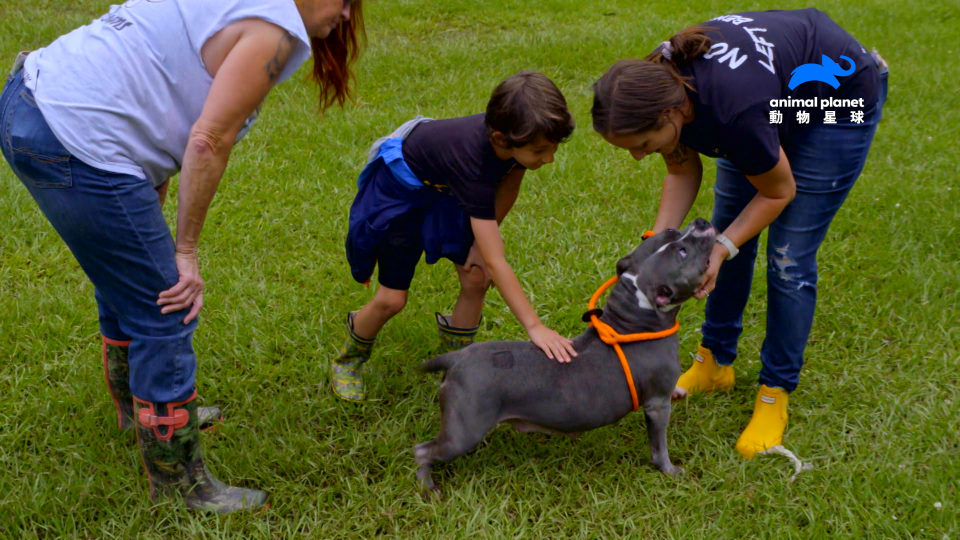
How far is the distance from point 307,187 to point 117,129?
3208 millimetres

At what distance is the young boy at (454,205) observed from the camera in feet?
9.46

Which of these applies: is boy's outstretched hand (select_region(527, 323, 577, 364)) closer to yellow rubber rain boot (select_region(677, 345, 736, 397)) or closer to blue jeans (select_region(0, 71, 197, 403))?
yellow rubber rain boot (select_region(677, 345, 736, 397))

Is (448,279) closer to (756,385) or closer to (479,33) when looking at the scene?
(756,385)

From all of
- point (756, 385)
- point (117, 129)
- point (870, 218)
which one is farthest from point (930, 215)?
point (117, 129)

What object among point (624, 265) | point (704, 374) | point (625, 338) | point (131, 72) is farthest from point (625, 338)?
point (131, 72)

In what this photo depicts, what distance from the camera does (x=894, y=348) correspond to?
3998 millimetres

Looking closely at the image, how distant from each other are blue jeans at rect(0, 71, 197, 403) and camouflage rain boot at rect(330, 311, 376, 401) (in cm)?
102

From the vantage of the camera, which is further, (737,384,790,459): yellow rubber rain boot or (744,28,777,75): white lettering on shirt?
(737,384,790,459): yellow rubber rain boot

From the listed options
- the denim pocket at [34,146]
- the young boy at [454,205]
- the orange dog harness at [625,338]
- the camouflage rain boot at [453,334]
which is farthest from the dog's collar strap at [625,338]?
the denim pocket at [34,146]

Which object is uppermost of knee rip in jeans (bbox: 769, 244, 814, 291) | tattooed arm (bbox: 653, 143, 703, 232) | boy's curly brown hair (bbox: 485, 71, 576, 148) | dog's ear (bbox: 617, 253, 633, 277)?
boy's curly brown hair (bbox: 485, 71, 576, 148)

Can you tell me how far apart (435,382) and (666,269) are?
1317mm

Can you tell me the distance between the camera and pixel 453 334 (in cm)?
375

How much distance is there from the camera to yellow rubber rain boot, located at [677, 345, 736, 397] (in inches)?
146

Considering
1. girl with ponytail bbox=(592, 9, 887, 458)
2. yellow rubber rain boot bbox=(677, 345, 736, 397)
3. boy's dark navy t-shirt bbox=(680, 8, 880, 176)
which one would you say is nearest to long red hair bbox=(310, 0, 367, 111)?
girl with ponytail bbox=(592, 9, 887, 458)
